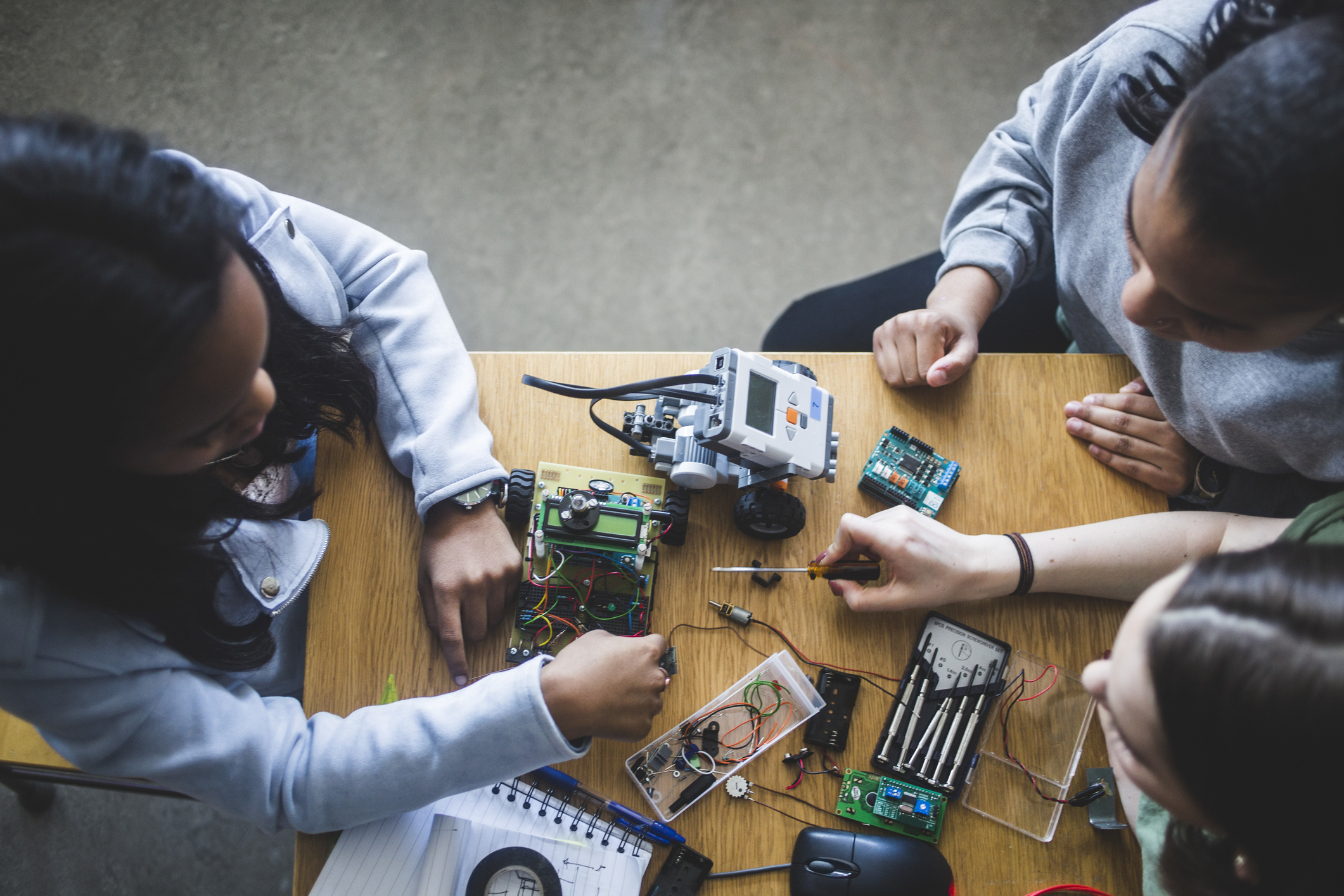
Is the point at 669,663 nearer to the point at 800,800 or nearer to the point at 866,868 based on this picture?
the point at 800,800

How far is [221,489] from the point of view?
90 cm

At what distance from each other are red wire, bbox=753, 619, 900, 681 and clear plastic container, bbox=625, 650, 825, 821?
18 millimetres

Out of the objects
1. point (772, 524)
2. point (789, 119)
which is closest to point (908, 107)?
point (789, 119)

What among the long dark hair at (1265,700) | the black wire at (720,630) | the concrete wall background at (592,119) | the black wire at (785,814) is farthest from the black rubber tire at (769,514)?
the concrete wall background at (592,119)

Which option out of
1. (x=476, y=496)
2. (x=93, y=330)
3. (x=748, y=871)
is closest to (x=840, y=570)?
(x=748, y=871)

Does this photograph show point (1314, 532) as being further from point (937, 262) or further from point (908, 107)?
point (908, 107)

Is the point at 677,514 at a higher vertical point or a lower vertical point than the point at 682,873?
higher

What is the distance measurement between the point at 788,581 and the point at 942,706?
27 cm

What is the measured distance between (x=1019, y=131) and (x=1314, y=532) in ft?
2.46

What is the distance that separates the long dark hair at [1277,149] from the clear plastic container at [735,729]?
0.71 m

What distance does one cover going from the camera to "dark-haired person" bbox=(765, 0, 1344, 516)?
667mm

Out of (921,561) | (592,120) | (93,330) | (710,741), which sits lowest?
(710,741)

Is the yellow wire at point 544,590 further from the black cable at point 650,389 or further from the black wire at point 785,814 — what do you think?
the black wire at point 785,814

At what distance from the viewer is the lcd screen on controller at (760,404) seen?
0.93 metres
